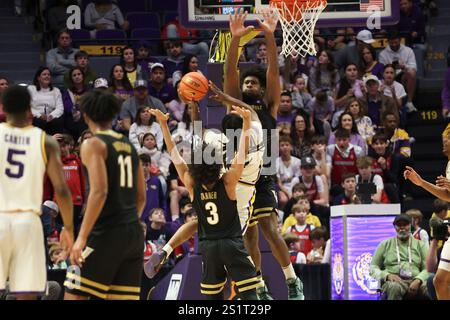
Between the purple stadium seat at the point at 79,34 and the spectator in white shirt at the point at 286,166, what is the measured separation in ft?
15.1

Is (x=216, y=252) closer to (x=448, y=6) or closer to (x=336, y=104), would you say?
(x=336, y=104)

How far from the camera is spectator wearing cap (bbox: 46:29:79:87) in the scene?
638 inches

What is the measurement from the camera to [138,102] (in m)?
15.0

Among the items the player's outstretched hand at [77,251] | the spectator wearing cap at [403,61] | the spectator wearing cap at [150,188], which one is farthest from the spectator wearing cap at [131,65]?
the player's outstretched hand at [77,251]

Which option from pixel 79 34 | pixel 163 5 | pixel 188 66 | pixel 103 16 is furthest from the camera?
pixel 163 5

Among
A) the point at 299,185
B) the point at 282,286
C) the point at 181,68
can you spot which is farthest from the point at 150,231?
the point at 181,68

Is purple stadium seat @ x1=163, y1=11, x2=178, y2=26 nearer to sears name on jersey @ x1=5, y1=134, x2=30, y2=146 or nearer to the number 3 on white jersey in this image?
the number 3 on white jersey

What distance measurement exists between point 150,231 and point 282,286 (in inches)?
122

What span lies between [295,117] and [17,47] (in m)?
5.99

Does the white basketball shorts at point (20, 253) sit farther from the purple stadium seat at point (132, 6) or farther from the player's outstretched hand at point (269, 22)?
the purple stadium seat at point (132, 6)

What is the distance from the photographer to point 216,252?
8094mm

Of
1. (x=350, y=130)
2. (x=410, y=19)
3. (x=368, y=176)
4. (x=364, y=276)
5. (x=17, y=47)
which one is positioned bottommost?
(x=364, y=276)

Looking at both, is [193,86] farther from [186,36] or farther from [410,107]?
[186,36]

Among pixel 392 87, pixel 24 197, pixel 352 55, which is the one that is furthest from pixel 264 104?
pixel 352 55
